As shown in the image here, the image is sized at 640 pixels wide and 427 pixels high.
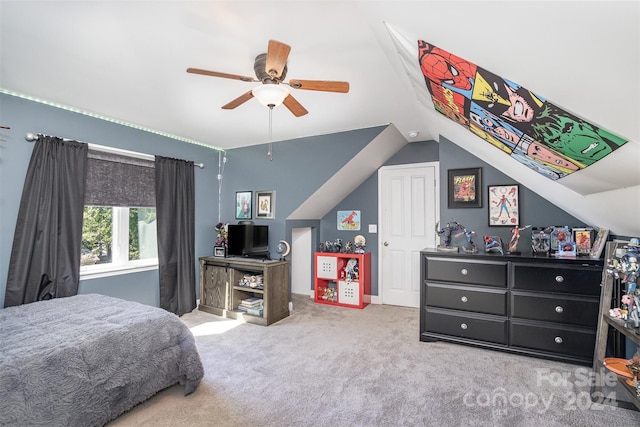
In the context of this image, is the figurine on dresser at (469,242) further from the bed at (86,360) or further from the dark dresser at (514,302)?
the bed at (86,360)

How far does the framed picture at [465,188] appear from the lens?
10.5ft

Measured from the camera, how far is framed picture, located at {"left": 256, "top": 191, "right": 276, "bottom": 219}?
14.2 ft

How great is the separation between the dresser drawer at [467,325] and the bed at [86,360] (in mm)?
2180

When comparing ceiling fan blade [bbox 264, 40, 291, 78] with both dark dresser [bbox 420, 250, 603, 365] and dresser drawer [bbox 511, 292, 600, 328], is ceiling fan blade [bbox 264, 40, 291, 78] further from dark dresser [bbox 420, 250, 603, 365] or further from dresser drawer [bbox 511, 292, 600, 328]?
dresser drawer [bbox 511, 292, 600, 328]

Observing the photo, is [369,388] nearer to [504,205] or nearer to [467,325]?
[467,325]

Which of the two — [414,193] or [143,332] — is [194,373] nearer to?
[143,332]

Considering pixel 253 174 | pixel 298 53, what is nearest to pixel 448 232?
pixel 298 53

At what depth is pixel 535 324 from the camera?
2.59 meters

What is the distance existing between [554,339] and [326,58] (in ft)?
9.63

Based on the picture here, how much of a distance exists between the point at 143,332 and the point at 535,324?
124 inches

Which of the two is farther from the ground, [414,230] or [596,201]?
[596,201]

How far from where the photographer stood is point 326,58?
6.69 ft

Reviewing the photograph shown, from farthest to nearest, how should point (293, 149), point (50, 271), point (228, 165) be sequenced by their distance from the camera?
point (228, 165) < point (293, 149) < point (50, 271)

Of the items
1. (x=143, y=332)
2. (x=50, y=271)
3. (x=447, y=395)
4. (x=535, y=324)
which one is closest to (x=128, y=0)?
(x=143, y=332)
